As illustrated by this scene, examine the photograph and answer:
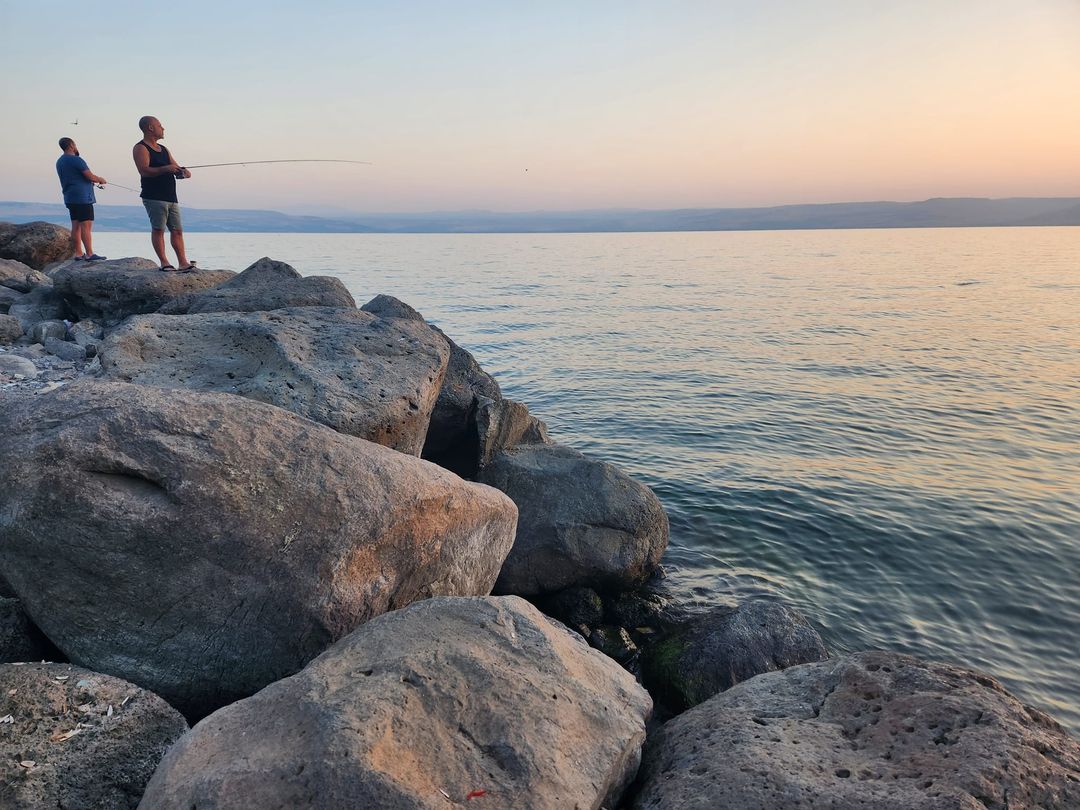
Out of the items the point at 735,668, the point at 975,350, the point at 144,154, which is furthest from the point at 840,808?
the point at 975,350

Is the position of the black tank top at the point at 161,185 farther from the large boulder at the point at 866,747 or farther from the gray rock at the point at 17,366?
the large boulder at the point at 866,747

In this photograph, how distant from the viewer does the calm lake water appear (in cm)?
870

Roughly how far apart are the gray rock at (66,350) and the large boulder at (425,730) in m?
8.81

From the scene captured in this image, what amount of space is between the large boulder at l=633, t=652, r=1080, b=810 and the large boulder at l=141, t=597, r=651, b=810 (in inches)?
16.3

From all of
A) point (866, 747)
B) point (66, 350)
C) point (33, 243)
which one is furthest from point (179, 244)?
point (866, 747)

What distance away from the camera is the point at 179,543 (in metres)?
4.20

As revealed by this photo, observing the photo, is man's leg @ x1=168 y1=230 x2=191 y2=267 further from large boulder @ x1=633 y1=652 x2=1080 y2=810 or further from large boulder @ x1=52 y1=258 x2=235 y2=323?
large boulder @ x1=633 y1=652 x2=1080 y2=810

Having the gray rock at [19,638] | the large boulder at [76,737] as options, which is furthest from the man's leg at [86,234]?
the large boulder at [76,737]

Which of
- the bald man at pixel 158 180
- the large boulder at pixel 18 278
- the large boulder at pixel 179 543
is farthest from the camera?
the large boulder at pixel 18 278

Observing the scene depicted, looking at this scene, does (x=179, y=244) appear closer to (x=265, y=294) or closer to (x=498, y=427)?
(x=265, y=294)

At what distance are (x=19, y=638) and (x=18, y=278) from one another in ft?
45.4

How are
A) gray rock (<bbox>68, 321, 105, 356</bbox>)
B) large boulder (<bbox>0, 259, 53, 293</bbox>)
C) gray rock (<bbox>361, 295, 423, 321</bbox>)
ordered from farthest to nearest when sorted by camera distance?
1. large boulder (<bbox>0, 259, 53, 293</bbox>)
2. gray rock (<bbox>68, 321, 105, 356</bbox>)
3. gray rock (<bbox>361, 295, 423, 321</bbox>)

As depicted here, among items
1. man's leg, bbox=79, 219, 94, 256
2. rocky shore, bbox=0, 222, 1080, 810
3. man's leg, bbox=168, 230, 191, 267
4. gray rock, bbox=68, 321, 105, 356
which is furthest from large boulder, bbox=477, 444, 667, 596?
man's leg, bbox=79, 219, 94, 256

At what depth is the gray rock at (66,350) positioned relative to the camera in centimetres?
1030
